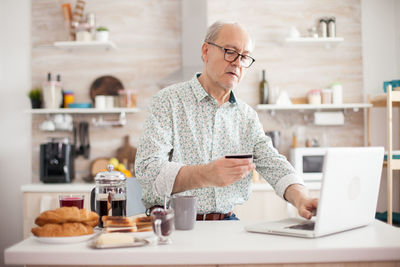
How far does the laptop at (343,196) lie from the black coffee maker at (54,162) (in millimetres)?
2709

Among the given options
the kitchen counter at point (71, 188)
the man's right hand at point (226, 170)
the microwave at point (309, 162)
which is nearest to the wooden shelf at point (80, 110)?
the kitchen counter at point (71, 188)

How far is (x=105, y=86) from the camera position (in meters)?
4.25

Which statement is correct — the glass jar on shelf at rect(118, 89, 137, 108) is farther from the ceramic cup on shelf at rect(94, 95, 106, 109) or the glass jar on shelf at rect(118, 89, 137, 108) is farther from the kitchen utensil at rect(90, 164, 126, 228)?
the kitchen utensil at rect(90, 164, 126, 228)

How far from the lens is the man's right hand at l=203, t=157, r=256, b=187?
1428mm

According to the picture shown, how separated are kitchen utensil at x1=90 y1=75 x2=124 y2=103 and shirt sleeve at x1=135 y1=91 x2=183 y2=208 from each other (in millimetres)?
2367

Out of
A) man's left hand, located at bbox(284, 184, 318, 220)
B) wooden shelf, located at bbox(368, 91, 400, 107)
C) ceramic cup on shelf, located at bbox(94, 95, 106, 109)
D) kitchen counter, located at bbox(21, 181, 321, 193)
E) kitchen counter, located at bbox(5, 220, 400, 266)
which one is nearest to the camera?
kitchen counter, located at bbox(5, 220, 400, 266)

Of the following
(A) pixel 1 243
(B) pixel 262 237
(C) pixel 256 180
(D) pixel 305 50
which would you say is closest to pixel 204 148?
(B) pixel 262 237

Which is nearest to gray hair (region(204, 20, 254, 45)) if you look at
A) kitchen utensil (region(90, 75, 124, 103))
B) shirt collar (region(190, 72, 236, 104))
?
shirt collar (region(190, 72, 236, 104))

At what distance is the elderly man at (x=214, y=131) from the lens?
181cm

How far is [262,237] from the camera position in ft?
4.52

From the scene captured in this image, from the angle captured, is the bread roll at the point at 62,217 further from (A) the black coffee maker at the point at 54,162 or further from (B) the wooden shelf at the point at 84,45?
(B) the wooden shelf at the point at 84,45

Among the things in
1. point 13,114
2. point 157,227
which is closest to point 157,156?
point 157,227

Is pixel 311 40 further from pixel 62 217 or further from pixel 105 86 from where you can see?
pixel 62 217

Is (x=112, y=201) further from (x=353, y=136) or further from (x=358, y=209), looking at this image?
(x=353, y=136)
